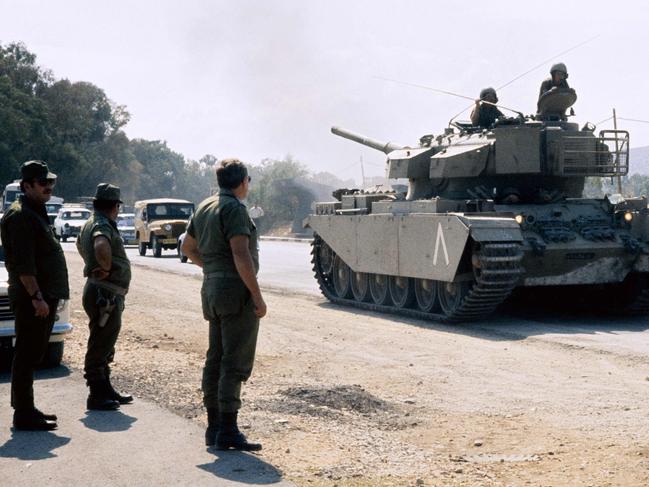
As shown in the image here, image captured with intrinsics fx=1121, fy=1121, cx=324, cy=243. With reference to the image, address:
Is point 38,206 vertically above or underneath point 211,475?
above

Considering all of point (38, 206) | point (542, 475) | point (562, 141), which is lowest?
point (542, 475)

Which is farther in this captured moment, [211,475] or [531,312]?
[531,312]

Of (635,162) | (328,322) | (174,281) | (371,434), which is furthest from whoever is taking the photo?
(635,162)

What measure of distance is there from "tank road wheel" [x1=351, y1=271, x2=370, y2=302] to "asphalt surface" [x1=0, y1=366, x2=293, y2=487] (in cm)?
983

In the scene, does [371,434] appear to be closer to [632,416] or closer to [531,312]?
[632,416]

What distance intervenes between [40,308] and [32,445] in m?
0.98

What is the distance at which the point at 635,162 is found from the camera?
193 metres

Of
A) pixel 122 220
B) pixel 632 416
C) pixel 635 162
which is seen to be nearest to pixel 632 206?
pixel 632 416

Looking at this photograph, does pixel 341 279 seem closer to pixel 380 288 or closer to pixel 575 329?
pixel 380 288

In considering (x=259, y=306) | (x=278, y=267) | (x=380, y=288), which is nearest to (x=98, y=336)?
(x=259, y=306)

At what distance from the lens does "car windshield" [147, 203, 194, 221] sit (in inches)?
1346

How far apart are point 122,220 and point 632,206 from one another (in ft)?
105

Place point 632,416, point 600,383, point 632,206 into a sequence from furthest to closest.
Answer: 1. point 632,206
2. point 600,383
3. point 632,416

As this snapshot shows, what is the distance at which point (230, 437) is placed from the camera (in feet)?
22.3
